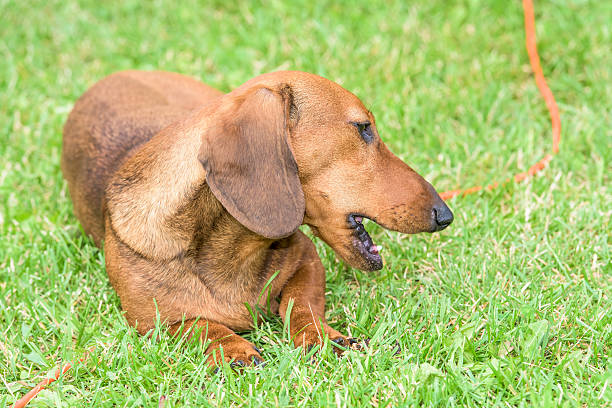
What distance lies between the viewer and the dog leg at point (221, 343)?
3057 mm

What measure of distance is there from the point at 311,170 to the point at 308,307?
0.67 metres

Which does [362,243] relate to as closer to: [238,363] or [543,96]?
[238,363]

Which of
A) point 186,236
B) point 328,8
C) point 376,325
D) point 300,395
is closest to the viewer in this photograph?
point 300,395

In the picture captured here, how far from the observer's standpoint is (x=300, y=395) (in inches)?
113

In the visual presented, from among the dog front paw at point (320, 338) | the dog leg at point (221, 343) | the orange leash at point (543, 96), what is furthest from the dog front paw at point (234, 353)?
the orange leash at point (543, 96)

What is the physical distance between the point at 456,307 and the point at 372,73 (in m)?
2.69

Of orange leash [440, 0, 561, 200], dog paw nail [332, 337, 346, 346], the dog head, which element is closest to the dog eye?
the dog head

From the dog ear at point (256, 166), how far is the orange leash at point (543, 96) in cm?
167

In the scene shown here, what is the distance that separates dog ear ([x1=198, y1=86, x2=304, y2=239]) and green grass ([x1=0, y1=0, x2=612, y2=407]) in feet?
1.94

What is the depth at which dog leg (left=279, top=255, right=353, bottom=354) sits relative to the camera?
3156mm

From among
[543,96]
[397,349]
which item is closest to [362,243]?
[397,349]

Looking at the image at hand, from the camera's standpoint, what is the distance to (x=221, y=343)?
10.4 ft

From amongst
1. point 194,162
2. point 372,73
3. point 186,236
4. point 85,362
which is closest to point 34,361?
point 85,362

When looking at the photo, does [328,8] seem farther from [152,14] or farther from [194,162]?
[194,162]
